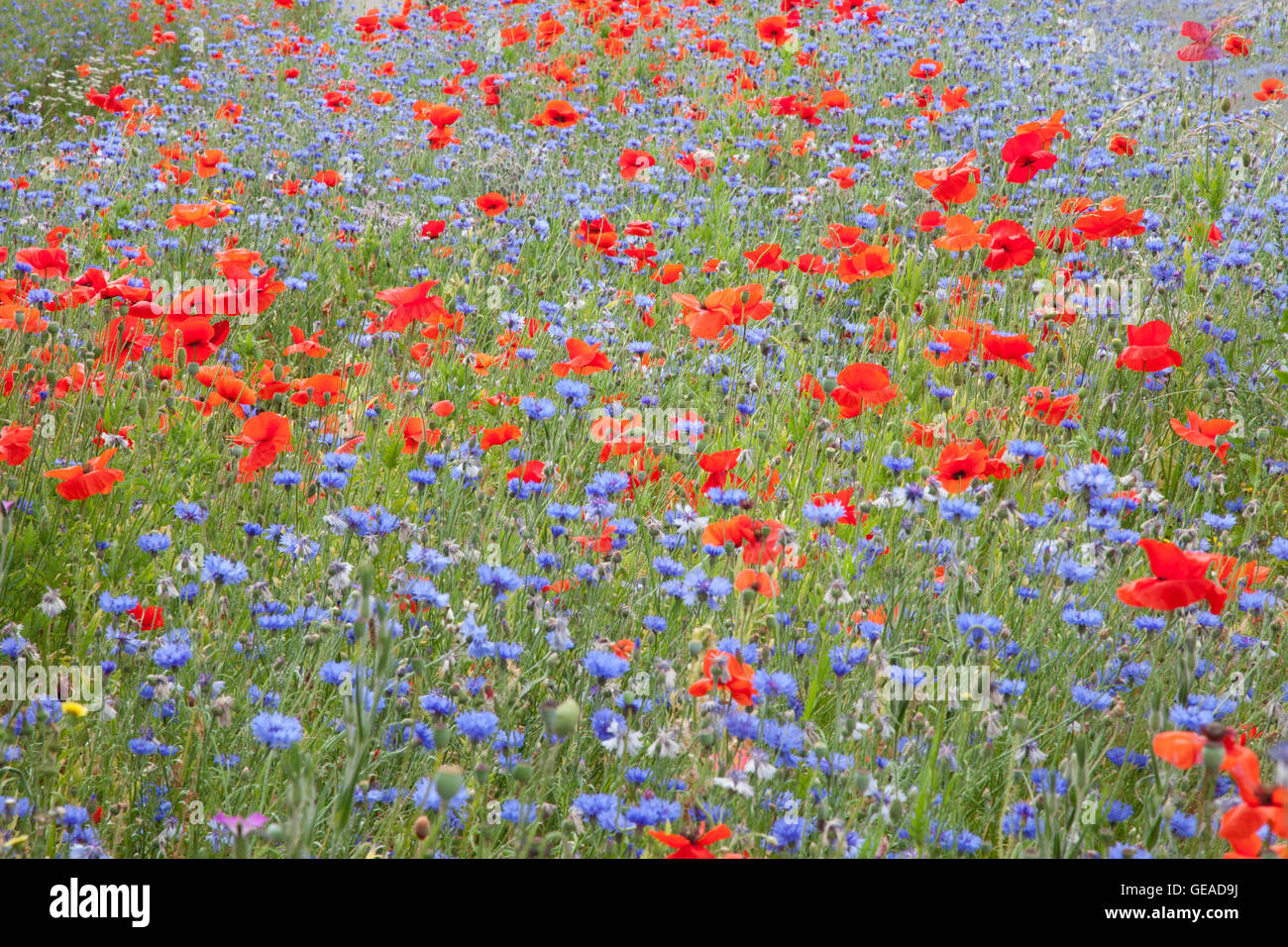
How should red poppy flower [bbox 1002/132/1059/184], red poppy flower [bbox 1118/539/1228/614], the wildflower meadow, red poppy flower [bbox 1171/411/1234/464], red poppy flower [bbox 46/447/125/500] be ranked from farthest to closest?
red poppy flower [bbox 1002/132/1059/184]
red poppy flower [bbox 1171/411/1234/464]
red poppy flower [bbox 46/447/125/500]
the wildflower meadow
red poppy flower [bbox 1118/539/1228/614]

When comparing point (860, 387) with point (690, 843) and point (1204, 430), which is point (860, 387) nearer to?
point (1204, 430)

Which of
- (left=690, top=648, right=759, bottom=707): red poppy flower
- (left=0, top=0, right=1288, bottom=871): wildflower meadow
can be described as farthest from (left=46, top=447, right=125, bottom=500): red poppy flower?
(left=690, top=648, right=759, bottom=707): red poppy flower

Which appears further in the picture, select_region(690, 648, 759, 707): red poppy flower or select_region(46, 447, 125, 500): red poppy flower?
select_region(46, 447, 125, 500): red poppy flower

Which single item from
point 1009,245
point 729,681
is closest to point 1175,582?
point 729,681

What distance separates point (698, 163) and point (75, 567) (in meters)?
3.98

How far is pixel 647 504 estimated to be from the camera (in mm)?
2746

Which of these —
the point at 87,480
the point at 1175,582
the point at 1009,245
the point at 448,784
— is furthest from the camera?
the point at 1009,245

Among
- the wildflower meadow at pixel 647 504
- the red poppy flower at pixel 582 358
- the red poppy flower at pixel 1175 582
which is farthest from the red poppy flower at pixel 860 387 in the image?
the red poppy flower at pixel 1175 582

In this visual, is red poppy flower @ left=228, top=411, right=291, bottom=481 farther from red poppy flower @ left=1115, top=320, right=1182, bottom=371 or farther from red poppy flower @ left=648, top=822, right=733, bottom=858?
red poppy flower @ left=1115, top=320, right=1182, bottom=371

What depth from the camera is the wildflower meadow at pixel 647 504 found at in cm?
169

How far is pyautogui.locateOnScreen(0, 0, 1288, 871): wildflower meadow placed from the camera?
1.69m
